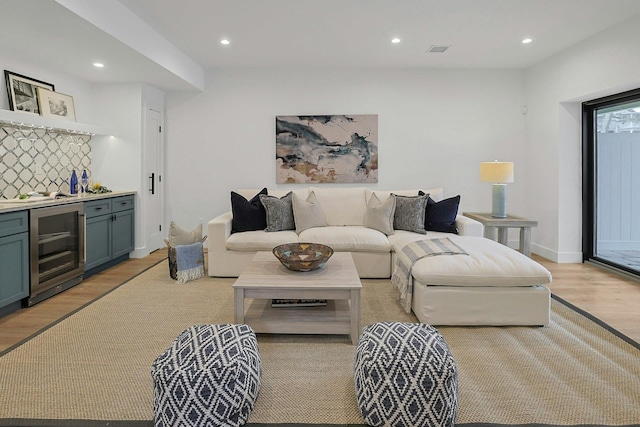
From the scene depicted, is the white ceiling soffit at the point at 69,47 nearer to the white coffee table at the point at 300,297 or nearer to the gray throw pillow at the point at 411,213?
the white coffee table at the point at 300,297

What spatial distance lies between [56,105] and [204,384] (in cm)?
415

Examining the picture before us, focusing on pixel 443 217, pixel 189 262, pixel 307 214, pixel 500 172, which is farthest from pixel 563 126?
pixel 189 262

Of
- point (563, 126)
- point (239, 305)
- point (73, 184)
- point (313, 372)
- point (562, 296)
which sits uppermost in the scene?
point (563, 126)

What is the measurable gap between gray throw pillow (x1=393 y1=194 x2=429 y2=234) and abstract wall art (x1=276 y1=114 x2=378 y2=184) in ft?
3.98

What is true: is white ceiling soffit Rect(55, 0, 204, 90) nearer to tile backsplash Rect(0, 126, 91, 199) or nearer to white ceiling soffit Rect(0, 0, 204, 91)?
white ceiling soffit Rect(0, 0, 204, 91)

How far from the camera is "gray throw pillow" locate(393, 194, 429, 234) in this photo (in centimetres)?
451

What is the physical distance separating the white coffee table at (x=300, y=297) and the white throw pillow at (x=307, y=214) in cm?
152

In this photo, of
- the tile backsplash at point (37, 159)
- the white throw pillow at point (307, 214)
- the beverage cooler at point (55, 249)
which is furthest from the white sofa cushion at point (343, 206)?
the tile backsplash at point (37, 159)

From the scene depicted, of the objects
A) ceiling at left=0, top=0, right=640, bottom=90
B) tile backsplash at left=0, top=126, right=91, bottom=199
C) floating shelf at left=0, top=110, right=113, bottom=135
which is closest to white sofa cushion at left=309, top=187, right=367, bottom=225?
ceiling at left=0, top=0, right=640, bottom=90

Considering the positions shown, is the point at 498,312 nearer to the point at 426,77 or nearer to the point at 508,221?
the point at 508,221

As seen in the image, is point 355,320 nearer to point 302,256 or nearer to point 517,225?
point 302,256

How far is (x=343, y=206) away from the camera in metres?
4.87

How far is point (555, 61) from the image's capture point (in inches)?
196

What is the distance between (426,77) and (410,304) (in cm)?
367
